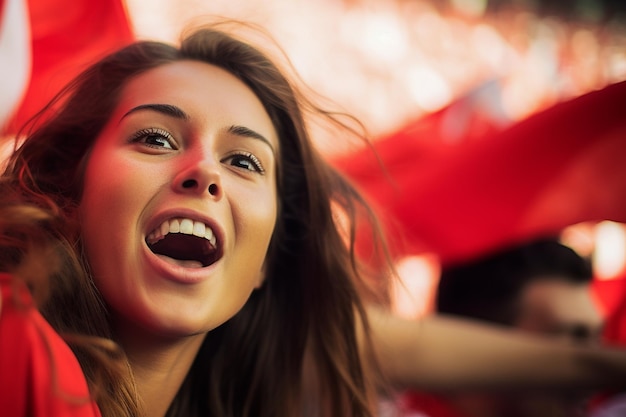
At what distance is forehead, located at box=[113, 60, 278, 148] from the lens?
81 centimetres

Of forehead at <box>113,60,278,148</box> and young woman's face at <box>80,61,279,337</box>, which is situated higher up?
forehead at <box>113,60,278,148</box>

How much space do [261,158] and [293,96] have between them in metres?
0.13

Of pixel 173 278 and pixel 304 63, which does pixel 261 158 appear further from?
pixel 304 63

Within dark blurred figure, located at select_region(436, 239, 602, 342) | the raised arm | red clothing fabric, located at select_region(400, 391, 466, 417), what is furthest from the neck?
dark blurred figure, located at select_region(436, 239, 602, 342)

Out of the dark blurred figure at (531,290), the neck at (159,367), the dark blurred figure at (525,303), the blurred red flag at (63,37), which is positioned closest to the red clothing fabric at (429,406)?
the dark blurred figure at (525,303)

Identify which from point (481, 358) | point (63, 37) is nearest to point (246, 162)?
point (63, 37)

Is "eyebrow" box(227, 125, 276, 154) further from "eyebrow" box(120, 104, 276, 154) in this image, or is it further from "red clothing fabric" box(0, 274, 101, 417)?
"red clothing fabric" box(0, 274, 101, 417)

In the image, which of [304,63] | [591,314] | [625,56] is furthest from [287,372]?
[625,56]

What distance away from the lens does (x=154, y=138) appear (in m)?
0.80

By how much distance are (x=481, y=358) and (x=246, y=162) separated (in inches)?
25.5

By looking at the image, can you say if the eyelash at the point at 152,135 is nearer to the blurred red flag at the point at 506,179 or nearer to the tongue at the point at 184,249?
the tongue at the point at 184,249

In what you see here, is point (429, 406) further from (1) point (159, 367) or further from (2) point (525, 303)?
(1) point (159, 367)

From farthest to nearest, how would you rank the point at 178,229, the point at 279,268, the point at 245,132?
1. the point at 279,268
2. the point at 245,132
3. the point at 178,229

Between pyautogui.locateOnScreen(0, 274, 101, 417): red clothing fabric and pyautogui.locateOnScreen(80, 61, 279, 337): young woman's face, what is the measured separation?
11cm
